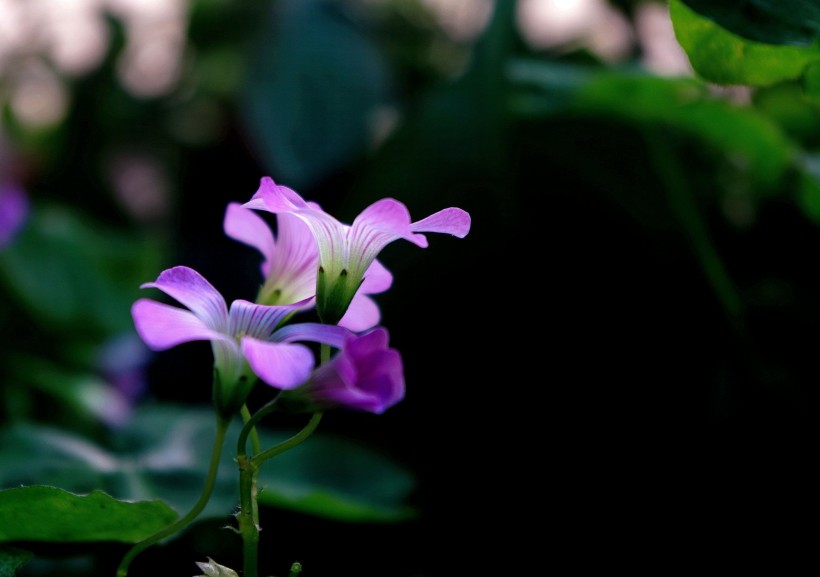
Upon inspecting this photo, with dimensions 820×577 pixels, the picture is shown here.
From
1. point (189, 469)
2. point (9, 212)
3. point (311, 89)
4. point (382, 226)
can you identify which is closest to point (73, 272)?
point (9, 212)

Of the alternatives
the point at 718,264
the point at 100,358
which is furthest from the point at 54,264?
the point at 718,264

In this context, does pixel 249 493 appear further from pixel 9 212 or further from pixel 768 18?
pixel 9 212

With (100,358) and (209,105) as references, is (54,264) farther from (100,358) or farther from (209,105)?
(209,105)

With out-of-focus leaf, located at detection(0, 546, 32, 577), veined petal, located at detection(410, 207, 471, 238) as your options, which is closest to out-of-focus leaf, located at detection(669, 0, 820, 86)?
veined petal, located at detection(410, 207, 471, 238)

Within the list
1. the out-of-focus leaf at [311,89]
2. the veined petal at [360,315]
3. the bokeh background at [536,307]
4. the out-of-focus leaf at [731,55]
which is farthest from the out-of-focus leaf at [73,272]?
the out-of-focus leaf at [731,55]

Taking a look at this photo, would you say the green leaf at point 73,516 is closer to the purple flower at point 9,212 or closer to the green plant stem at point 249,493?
the green plant stem at point 249,493

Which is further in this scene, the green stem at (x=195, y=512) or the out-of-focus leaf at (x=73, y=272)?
the out-of-focus leaf at (x=73, y=272)

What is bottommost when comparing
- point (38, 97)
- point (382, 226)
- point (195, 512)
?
point (195, 512)

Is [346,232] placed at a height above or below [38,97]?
below
